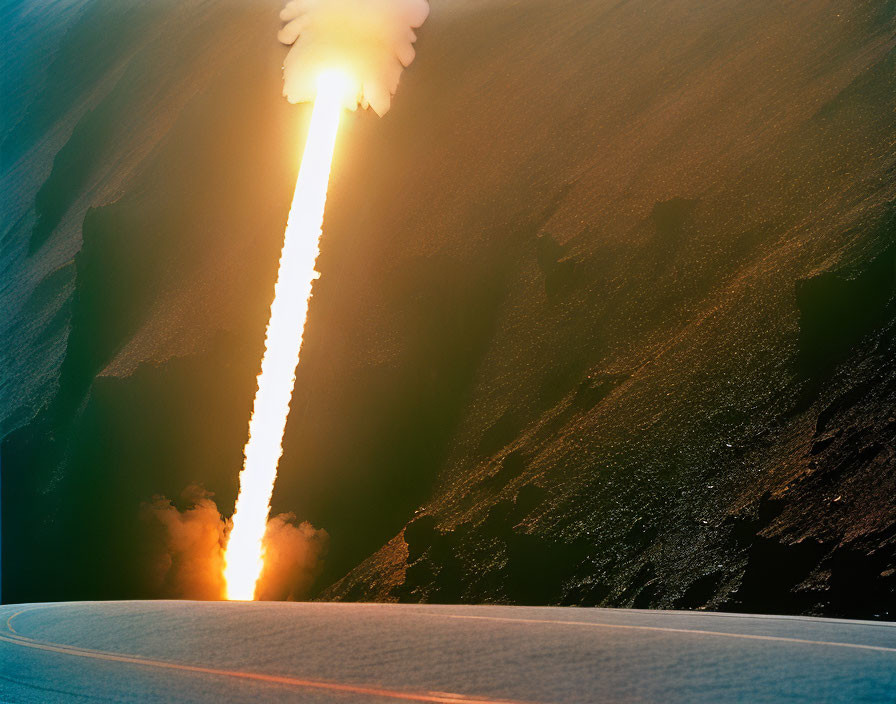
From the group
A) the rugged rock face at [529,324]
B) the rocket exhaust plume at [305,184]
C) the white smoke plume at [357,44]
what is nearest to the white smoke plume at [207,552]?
the rocket exhaust plume at [305,184]

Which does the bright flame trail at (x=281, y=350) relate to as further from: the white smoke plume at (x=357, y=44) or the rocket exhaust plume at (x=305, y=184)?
the white smoke plume at (x=357, y=44)

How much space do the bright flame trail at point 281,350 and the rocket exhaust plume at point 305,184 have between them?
2cm

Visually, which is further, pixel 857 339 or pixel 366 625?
pixel 857 339

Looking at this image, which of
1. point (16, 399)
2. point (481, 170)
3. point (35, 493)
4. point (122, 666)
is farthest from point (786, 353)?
point (16, 399)

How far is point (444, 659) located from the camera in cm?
327

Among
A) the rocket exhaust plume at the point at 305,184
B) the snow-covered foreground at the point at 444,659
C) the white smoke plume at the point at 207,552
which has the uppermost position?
the rocket exhaust plume at the point at 305,184

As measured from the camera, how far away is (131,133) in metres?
21.0

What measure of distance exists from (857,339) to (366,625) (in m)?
8.12

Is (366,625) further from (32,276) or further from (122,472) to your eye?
(32,276)

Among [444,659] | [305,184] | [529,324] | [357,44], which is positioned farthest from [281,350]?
[444,659]

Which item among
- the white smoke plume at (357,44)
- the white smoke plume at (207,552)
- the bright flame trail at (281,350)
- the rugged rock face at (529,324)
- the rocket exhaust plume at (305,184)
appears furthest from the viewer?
the white smoke plume at (357,44)

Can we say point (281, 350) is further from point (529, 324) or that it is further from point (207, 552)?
point (529, 324)

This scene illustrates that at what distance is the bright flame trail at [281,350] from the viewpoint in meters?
12.9

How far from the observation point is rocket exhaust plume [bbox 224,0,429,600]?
13.2m
